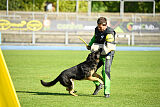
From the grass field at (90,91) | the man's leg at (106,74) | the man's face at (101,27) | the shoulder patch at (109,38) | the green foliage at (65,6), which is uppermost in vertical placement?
the green foliage at (65,6)

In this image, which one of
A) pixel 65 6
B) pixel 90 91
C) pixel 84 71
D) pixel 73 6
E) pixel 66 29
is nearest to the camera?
pixel 84 71

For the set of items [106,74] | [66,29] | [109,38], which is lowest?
[106,74]

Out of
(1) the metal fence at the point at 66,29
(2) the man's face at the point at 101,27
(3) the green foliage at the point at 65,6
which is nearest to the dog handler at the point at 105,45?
(2) the man's face at the point at 101,27

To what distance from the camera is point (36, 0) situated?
47.3 meters


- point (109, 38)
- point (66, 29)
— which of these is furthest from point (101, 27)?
point (66, 29)

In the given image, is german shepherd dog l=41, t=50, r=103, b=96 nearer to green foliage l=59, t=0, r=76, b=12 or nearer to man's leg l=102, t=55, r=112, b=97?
man's leg l=102, t=55, r=112, b=97

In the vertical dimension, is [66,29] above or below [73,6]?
below

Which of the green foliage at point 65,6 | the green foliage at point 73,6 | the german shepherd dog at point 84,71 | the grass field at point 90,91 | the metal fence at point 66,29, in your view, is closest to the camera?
the grass field at point 90,91

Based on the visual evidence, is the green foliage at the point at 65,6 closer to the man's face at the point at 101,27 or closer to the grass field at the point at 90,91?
the grass field at the point at 90,91

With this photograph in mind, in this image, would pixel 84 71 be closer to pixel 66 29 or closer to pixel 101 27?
pixel 101 27

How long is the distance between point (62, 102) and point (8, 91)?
2355 millimetres

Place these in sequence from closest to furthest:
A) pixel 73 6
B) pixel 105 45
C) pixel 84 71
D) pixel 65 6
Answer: pixel 84 71 < pixel 105 45 < pixel 65 6 < pixel 73 6

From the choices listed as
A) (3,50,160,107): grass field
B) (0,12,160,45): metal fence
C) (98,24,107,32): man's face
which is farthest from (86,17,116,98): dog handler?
(0,12,160,45): metal fence

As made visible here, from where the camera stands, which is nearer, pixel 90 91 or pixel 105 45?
pixel 105 45
